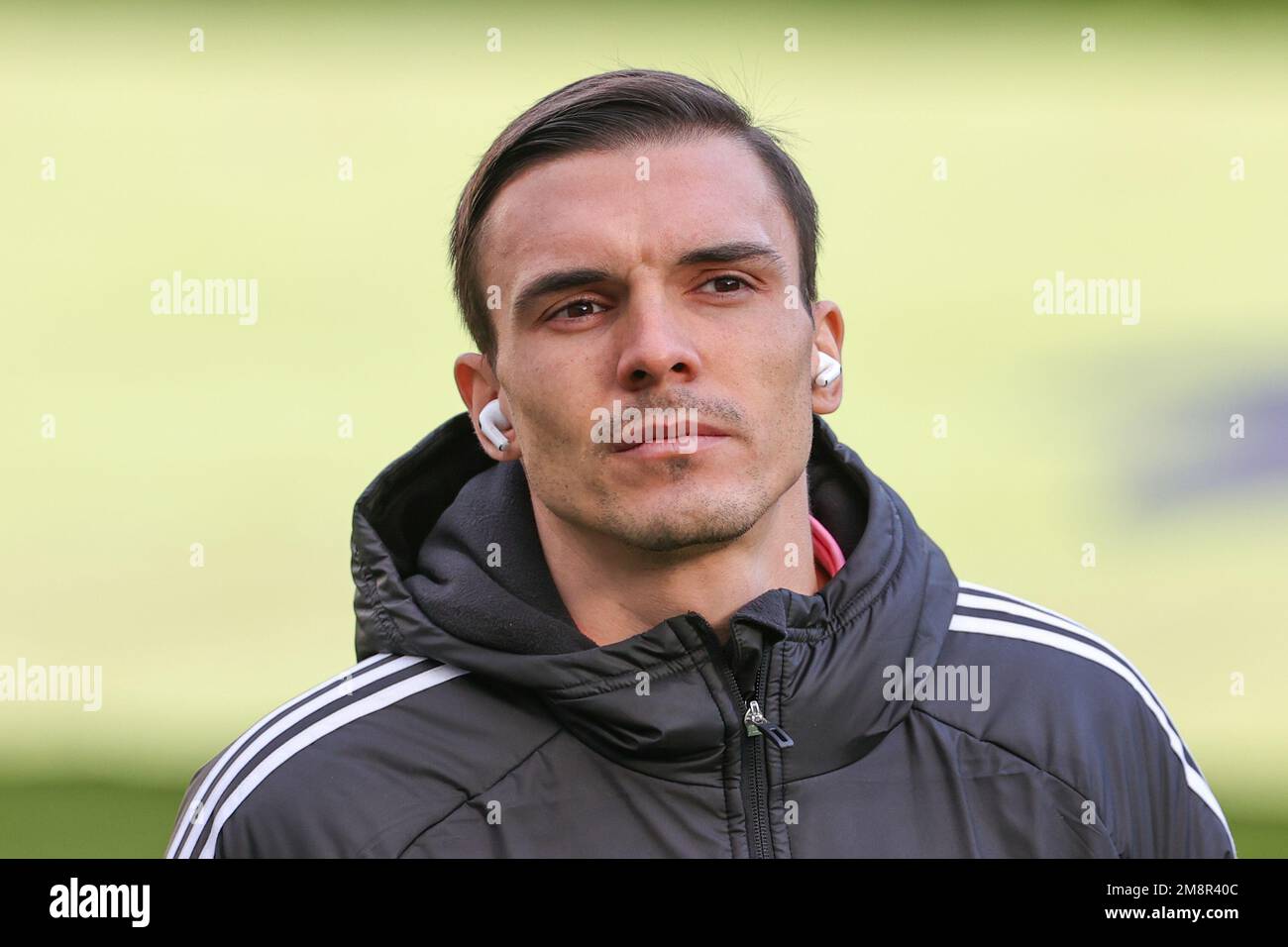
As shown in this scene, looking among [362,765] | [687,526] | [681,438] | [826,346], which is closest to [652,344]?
[681,438]

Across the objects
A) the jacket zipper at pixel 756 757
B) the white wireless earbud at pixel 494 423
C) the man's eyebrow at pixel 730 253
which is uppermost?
the man's eyebrow at pixel 730 253

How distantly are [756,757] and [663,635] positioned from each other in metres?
0.19

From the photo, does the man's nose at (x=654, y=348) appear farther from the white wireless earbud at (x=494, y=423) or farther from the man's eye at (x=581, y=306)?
the white wireless earbud at (x=494, y=423)

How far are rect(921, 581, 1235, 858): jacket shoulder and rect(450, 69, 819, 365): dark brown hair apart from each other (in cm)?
57

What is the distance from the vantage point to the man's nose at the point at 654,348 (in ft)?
6.49

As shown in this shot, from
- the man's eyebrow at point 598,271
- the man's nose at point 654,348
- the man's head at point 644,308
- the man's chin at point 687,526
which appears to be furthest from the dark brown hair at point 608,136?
the man's chin at point 687,526

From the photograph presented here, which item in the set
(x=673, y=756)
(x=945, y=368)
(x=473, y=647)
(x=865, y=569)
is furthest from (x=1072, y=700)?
(x=945, y=368)

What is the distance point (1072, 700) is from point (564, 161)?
1033mm

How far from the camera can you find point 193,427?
7453mm

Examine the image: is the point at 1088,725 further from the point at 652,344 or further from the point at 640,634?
the point at 652,344

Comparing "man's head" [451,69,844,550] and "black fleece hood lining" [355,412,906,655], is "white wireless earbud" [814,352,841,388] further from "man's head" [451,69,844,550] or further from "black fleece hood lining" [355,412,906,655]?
"black fleece hood lining" [355,412,906,655]

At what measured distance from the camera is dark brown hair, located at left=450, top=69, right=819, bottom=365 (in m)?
2.18

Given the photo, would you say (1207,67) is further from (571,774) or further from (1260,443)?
(571,774)

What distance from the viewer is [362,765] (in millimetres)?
2008
